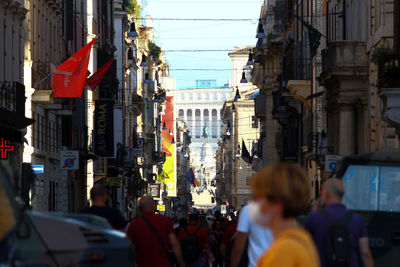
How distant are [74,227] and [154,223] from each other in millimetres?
3930

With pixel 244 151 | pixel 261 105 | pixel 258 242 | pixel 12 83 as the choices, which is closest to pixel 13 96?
pixel 12 83

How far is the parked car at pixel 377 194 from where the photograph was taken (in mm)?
12938

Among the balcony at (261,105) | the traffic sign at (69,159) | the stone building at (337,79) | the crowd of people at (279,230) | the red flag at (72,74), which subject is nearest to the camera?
the crowd of people at (279,230)

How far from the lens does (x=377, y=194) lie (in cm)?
1350

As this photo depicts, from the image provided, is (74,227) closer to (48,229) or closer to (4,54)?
(48,229)

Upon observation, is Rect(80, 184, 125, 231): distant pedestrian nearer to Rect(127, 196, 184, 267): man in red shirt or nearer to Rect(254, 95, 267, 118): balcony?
Rect(127, 196, 184, 267): man in red shirt

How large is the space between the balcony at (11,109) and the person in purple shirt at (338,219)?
1546cm

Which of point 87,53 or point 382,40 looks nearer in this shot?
point 382,40

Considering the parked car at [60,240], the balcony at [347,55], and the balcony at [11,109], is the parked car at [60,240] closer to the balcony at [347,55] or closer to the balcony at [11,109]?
the balcony at [11,109]

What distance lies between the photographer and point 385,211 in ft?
43.5

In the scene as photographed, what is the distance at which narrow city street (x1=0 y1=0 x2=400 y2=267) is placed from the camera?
29.3 feet

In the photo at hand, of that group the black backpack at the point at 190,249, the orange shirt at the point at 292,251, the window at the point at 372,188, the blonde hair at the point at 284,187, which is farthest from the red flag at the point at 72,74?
the orange shirt at the point at 292,251

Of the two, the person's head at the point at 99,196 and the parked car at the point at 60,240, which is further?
the person's head at the point at 99,196

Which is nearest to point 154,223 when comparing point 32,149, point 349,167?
point 349,167
